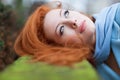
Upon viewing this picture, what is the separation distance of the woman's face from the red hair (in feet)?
0.09

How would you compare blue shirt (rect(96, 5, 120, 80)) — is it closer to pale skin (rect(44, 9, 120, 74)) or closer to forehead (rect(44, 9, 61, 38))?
pale skin (rect(44, 9, 120, 74))

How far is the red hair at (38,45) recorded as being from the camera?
2.17 feet

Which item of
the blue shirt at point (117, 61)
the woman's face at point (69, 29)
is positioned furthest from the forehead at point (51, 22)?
the blue shirt at point (117, 61)

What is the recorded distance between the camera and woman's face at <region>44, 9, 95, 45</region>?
737 millimetres

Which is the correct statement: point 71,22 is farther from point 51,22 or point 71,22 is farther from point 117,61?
point 117,61

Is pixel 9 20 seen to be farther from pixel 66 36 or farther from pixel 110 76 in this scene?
pixel 110 76

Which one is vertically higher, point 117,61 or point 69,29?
point 69,29

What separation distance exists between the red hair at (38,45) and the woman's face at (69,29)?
3 cm

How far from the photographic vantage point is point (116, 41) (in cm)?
73

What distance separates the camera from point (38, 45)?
2.41 feet

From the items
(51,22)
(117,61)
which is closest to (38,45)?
(51,22)

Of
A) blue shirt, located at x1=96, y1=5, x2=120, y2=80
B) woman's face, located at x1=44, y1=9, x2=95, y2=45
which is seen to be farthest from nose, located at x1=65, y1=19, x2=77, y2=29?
blue shirt, located at x1=96, y1=5, x2=120, y2=80

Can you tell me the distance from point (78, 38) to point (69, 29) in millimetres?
40

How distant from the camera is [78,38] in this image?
0.73 m
